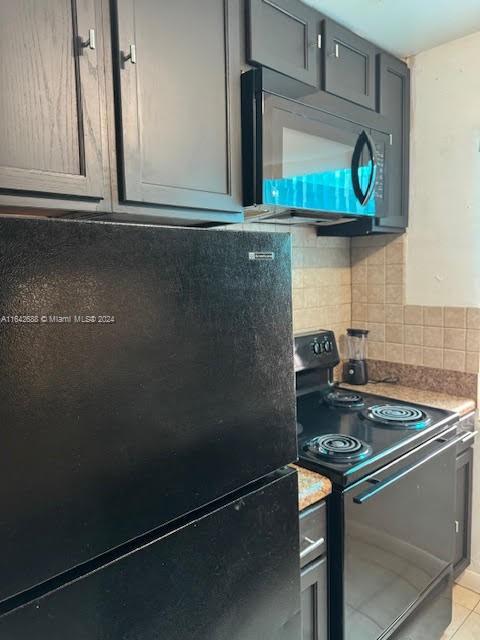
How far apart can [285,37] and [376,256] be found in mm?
1169

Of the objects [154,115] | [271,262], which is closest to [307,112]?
[154,115]

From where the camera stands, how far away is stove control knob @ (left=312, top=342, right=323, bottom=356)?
203 centimetres

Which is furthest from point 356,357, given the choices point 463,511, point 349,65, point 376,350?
point 349,65

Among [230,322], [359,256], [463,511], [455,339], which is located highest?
[359,256]

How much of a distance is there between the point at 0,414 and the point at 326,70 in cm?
159

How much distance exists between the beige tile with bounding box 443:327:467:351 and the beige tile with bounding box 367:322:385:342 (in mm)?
315

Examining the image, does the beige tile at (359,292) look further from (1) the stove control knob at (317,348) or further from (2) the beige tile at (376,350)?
(1) the stove control knob at (317,348)

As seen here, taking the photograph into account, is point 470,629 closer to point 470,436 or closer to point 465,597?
point 465,597

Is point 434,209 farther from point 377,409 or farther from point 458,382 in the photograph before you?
point 377,409

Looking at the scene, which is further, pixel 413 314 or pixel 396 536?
pixel 413 314

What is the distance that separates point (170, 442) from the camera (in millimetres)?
784

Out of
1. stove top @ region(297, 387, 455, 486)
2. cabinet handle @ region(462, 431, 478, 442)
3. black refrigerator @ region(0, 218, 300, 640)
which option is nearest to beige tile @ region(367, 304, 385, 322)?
stove top @ region(297, 387, 455, 486)

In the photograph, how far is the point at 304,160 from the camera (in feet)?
4.95

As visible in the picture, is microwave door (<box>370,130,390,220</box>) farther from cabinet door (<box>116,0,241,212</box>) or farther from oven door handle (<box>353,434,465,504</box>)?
oven door handle (<box>353,434,465,504</box>)
